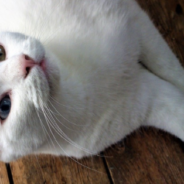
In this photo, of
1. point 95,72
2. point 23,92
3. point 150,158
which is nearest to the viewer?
point 23,92

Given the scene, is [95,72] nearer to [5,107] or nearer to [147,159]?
[5,107]

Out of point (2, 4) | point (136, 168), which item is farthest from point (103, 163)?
point (2, 4)

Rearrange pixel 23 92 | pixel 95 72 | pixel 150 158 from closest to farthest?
pixel 23 92 < pixel 95 72 < pixel 150 158

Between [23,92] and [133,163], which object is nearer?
[23,92]

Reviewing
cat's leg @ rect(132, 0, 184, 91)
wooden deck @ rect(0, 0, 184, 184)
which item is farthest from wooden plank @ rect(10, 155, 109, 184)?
cat's leg @ rect(132, 0, 184, 91)

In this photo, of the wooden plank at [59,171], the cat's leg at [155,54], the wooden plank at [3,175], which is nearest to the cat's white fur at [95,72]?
the cat's leg at [155,54]

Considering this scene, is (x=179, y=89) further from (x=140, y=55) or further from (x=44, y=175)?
(x=44, y=175)

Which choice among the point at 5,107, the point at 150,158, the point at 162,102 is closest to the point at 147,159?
the point at 150,158
